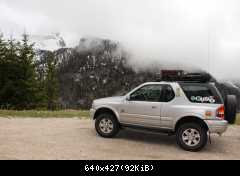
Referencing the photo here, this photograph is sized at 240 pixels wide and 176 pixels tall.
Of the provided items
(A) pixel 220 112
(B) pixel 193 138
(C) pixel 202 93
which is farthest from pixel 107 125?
(A) pixel 220 112

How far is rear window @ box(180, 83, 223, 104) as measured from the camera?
765 centimetres

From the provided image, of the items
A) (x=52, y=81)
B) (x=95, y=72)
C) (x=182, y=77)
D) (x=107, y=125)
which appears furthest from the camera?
(x=95, y=72)

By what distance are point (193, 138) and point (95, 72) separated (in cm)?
13329

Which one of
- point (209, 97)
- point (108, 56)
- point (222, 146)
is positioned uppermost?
point (108, 56)

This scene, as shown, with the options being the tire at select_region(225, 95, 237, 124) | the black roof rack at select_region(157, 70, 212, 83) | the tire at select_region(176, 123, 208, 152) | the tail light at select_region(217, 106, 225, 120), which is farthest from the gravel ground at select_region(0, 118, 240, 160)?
the black roof rack at select_region(157, 70, 212, 83)

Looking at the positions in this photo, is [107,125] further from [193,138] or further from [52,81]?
[52,81]

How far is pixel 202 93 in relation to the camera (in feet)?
25.5

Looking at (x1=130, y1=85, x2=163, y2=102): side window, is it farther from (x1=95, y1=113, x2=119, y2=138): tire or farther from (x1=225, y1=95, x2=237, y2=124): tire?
(x1=225, y1=95, x2=237, y2=124): tire

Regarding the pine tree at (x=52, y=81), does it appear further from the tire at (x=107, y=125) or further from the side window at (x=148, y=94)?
the side window at (x=148, y=94)

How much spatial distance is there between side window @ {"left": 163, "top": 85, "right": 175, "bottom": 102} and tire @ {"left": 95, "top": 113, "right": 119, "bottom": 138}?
5.76 ft

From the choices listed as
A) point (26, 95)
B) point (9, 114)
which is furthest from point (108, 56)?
point (9, 114)

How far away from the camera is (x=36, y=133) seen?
370 inches

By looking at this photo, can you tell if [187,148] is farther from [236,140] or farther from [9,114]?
[9,114]

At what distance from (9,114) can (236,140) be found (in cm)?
980
